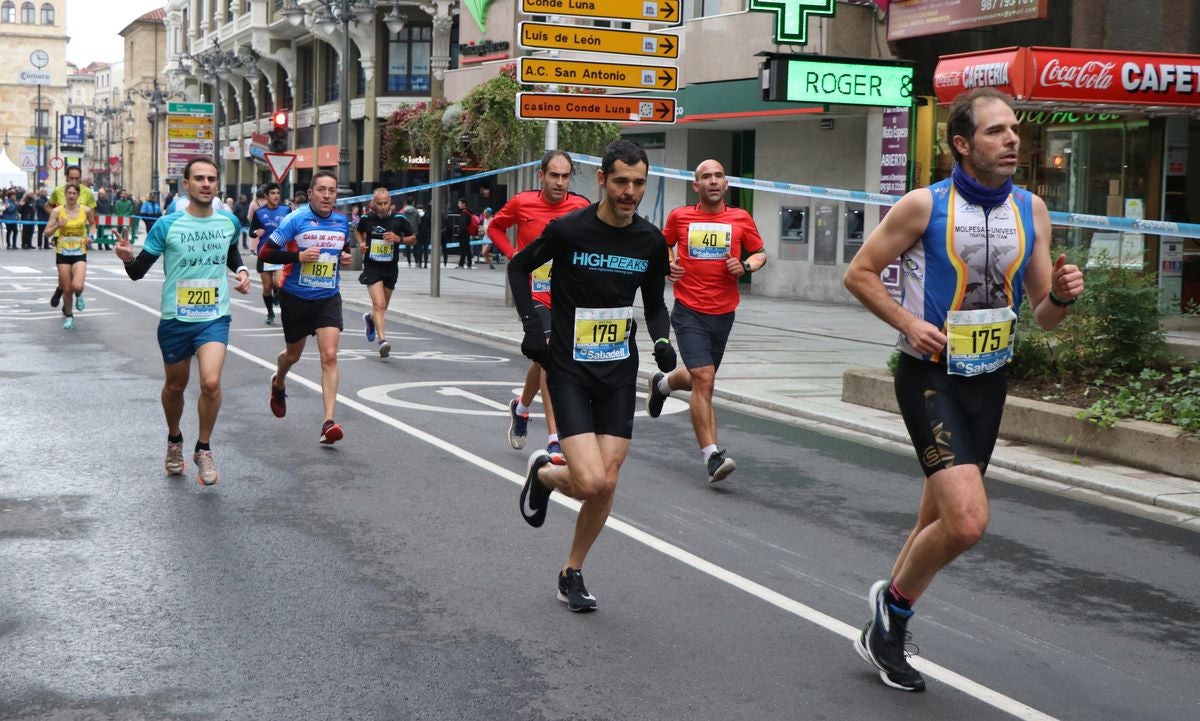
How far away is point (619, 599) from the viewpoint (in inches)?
240

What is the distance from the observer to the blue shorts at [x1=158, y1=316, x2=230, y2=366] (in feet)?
27.6

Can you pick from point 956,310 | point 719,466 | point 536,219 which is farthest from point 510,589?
point 536,219

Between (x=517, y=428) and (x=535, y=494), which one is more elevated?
(x=535, y=494)

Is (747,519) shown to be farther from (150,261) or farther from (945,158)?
(945,158)

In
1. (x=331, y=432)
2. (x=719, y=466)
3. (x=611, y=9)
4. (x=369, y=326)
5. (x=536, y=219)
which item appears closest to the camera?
(x=719, y=466)

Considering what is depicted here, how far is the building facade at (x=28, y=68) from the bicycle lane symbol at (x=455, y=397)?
414 ft

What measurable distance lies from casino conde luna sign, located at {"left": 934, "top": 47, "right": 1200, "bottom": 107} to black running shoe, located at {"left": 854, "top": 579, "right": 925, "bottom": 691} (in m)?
12.8

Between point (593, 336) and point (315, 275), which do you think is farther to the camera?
point (315, 275)

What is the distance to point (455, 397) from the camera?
12445 mm

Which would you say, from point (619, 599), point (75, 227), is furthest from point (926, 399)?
point (75, 227)

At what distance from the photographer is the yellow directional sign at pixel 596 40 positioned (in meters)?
17.0

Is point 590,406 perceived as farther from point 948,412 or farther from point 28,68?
point 28,68

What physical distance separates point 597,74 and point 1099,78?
586cm

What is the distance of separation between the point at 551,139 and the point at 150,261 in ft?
37.8
